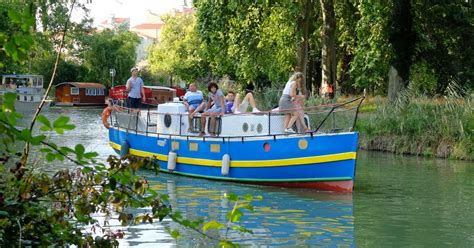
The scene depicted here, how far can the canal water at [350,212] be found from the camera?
13664 mm

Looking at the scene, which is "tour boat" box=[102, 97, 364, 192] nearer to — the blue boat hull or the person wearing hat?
the blue boat hull

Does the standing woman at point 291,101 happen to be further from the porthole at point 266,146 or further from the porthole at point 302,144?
the porthole at point 266,146

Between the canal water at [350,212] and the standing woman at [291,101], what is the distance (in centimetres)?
150

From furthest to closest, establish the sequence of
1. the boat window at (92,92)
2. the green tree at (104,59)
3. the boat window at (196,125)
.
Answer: the green tree at (104,59)
the boat window at (92,92)
the boat window at (196,125)

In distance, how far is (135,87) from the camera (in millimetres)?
24562

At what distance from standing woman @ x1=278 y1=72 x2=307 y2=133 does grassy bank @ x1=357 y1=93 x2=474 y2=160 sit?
9374 mm

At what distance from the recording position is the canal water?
13.7m

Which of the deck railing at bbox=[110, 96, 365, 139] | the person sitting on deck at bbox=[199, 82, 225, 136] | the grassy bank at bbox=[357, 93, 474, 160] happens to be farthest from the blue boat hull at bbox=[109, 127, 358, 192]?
the grassy bank at bbox=[357, 93, 474, 160]

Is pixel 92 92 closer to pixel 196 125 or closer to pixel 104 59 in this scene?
pixel 104 59

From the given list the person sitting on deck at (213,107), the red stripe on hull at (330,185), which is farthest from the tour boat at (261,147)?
the person sitting on deck at (213,107)

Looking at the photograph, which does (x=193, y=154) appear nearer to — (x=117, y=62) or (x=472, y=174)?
(x=472, y=174)

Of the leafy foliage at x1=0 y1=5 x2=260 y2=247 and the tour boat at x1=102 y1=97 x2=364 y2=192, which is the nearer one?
the leafy foliage at x1=0 y1=5 x2=260 y2=247

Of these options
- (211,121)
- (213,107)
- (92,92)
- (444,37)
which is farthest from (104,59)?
(211,121)

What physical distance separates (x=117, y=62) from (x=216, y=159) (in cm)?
6500
